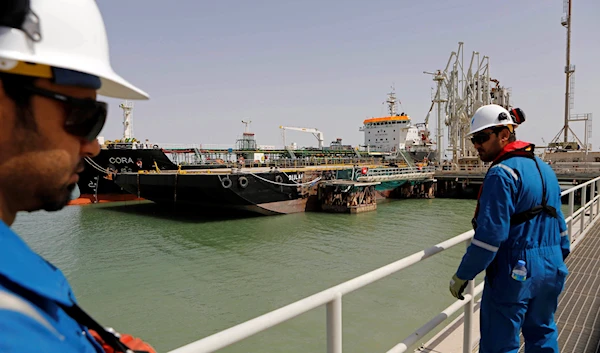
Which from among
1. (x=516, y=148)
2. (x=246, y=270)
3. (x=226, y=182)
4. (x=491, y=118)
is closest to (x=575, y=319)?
(x=516, y=148)

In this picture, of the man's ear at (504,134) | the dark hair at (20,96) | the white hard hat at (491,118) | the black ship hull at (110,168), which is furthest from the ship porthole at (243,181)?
the dark hair at (20,96)

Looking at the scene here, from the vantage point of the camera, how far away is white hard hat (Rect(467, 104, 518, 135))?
8.09 feet

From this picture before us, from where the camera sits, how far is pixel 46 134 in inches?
31.0

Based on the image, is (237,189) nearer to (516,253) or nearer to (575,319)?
(575,319)

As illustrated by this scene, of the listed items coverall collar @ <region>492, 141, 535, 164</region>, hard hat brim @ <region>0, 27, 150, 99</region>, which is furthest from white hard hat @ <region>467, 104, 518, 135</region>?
hard hat brim @ <region>0, 27, 150, 99</region>

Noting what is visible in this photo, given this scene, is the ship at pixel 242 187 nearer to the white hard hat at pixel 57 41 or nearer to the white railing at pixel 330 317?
the white railing at pixel 330 317

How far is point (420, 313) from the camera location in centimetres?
660

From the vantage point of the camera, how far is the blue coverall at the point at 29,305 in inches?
21.0

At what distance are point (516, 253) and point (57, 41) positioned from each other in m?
2.50

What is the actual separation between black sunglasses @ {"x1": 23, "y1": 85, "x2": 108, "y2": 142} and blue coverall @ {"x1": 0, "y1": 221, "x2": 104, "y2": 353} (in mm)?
315

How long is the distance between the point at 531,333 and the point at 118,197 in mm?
27777

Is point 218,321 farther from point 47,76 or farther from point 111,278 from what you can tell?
point 47,76

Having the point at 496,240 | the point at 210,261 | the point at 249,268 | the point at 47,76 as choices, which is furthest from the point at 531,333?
the point at 210,261

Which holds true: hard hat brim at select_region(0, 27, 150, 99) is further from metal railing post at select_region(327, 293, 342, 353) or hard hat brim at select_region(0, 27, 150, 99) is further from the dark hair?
metal railing post at select_region(327, 293, 342, 353)
